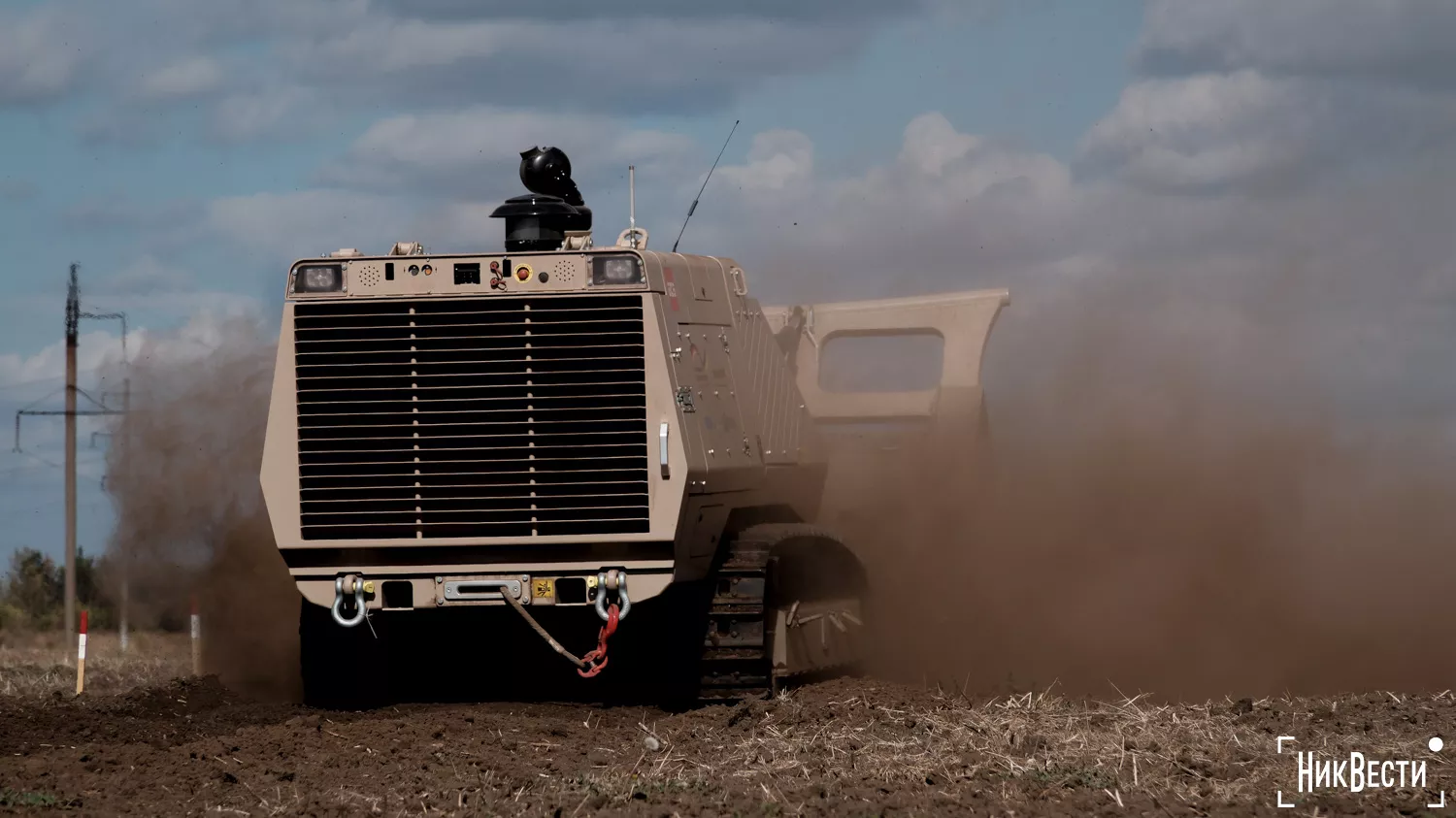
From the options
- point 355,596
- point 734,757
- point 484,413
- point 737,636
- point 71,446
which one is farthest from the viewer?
point 71,446

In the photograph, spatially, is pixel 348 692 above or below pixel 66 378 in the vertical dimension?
below

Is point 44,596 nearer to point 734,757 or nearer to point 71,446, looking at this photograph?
point 71,446

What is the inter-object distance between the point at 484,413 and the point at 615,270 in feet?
4.55

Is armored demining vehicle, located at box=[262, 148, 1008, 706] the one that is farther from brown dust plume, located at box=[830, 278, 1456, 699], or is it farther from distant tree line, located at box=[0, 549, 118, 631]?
distant tree line, located at box=[0, 549, 118, 631]

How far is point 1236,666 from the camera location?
18781mm

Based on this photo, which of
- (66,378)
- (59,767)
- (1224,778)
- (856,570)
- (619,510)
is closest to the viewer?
(1224,778)

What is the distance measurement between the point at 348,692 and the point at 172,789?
3897mm

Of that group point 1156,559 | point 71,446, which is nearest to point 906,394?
point 1156,559

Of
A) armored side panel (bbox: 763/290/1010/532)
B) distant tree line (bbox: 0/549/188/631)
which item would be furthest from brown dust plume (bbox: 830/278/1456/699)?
distant tree line (bbox: 0/549/188/631)

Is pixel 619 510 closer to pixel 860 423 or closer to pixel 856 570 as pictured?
pixel 856 570

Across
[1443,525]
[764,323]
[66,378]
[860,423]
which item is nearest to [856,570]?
[764,323]

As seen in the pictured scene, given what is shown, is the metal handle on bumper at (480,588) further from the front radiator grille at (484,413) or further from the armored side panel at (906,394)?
the armored side panel at (906,394)

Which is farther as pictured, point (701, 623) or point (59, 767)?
point (701, 623)

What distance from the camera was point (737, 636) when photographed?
50.9 ft
